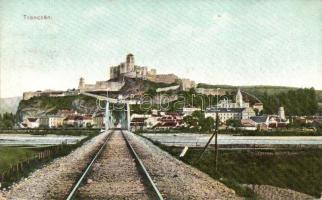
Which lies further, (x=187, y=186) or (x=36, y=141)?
(x=36, y=141)

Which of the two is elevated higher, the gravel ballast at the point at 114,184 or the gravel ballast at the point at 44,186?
the gravel ballast at the point at 114,184

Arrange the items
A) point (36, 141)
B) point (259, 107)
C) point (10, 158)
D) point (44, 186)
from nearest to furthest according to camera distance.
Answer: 1. point (44, 186)
2. point (10, 158)
3. point (259, 107)
4. point (36, 141)

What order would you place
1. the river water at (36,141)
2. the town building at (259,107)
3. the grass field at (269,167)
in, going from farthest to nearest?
the river water at (36,141), the town building at (259,107), the grass field at (269,167)

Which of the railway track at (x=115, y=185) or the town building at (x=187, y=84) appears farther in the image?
the town building at (x=187, y=84)

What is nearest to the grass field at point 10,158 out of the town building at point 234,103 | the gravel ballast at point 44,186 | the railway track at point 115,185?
the gravel ballast at point 44,186

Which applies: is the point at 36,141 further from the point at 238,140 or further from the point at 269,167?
the point at 269,167

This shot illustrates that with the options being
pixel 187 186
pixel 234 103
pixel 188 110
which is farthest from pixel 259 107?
pixel 187 186

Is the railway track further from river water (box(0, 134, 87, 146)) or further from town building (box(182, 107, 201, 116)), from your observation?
river water (box(0, 134, 87, 146))

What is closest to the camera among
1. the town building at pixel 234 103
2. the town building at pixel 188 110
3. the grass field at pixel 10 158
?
the grass field at pixel 10 158

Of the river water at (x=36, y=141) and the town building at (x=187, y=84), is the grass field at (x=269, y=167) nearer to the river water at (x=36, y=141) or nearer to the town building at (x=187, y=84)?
the town building at (x=187, y=84)

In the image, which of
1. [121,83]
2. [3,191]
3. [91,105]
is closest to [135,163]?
[3,191]
